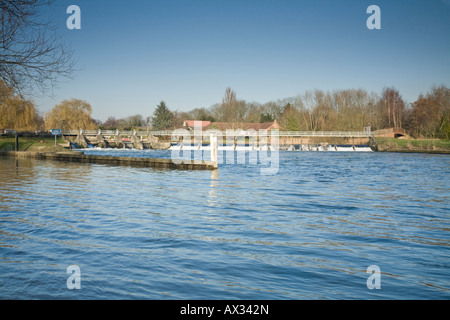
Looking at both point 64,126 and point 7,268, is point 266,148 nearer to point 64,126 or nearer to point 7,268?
point 64,126

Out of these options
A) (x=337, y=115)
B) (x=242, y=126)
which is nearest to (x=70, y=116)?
(x=242, y=126)

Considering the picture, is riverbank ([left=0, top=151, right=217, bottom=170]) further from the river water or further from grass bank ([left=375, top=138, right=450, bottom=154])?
grass bank ([left=375, top=138, right=450, bottom=154])

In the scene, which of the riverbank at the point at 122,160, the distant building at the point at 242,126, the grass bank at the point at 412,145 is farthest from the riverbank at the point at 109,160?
the distant building at the point at 242,126

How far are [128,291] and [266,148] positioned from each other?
2755 inches

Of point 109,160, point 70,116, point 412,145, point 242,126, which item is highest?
point 70,116

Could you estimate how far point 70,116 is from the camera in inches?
3691

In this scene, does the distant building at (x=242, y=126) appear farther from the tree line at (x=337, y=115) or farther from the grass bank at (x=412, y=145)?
the grass bank at (x=412, y=145)

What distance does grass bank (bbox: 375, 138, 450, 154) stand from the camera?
61812mm

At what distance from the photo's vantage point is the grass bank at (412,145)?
6181cm

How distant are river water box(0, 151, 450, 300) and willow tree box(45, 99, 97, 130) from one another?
276 feet

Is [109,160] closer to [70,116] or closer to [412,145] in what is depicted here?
[412,145]

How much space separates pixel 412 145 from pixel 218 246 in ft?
219

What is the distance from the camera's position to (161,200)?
13.5 meters
